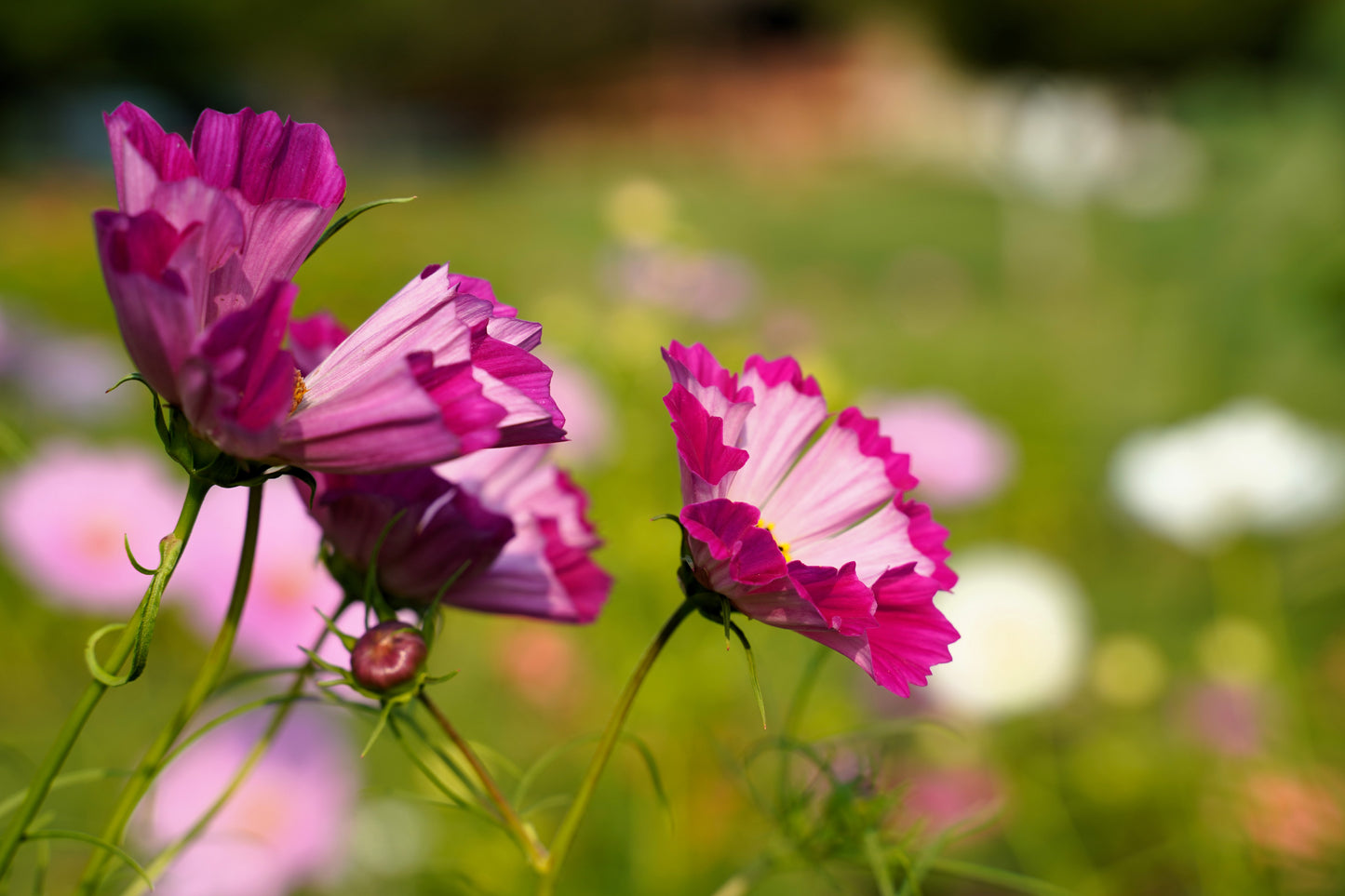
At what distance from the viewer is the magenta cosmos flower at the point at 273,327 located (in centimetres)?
19

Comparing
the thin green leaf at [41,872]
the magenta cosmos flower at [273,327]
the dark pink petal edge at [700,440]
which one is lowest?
the thin green leaf at [41,872]

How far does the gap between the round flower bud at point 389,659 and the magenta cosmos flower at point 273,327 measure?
0.15 feet

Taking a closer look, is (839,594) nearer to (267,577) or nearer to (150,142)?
(150,142)

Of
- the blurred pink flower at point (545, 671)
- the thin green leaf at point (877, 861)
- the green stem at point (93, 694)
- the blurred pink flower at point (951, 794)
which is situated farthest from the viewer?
the blurred pink flower at point (545, 671)

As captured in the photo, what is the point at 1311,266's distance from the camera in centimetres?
143

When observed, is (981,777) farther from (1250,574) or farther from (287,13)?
(287,13)

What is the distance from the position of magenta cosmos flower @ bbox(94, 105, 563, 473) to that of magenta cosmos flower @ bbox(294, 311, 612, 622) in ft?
0.04

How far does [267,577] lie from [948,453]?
61 centimetres

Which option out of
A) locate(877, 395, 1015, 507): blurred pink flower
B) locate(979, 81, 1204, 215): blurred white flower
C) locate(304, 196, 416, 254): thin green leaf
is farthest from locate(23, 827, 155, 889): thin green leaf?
locate(979, 81, 1204, 215): blurred white flower

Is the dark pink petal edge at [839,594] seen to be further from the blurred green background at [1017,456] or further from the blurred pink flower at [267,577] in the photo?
the blurred pink flower at [267,577]

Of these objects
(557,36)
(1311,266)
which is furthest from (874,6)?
(1311,266)

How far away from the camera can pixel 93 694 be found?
181mm

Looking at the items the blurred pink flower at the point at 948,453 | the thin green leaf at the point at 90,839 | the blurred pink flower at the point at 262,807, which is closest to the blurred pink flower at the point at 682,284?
the blurred pink flower at the point at 948,453

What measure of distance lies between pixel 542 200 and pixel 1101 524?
16.6 ft
